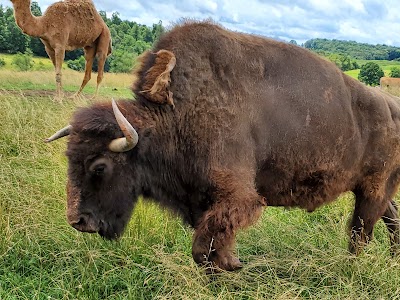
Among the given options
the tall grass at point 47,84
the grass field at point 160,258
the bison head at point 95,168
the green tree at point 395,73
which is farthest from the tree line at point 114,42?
the bison head at point 95,168

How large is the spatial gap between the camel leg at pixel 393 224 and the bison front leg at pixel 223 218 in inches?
83.8

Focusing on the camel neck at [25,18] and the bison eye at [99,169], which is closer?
the bison eye at [99,169]

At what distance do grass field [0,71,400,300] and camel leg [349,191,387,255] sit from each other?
0.14m

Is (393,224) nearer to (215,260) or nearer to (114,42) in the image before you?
(215,260)

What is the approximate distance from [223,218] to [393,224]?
2449mm

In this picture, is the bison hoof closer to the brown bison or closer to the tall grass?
the brown bison

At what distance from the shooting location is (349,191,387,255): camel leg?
4875 millimetres

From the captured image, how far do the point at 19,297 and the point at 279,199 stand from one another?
222 centimetres

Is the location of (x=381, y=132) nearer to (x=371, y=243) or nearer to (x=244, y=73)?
(x=371, y=243)

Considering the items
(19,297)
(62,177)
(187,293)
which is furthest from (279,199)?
(62,177)

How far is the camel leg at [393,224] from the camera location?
5.23 meters

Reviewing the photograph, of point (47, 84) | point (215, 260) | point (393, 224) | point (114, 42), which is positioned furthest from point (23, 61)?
point (215, 260)

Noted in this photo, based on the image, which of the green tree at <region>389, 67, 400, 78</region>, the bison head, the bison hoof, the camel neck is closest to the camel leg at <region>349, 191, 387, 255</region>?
the bison hoof

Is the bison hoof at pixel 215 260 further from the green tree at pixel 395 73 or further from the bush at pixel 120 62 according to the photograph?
the green tree at pixel 395 73
